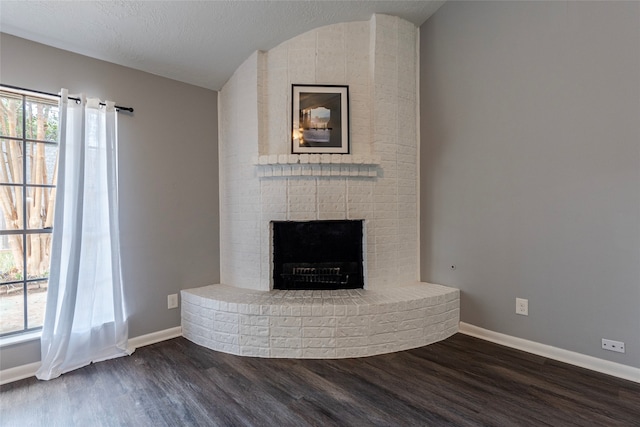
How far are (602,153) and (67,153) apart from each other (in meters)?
3.65

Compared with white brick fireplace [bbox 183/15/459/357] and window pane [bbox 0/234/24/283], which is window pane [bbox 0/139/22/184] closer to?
window pane [bbox 0/234/24/283]

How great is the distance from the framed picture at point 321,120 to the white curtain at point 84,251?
58.4 inches

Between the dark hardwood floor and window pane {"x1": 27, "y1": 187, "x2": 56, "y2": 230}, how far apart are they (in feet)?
3.49

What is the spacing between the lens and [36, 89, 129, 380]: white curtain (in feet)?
7.00

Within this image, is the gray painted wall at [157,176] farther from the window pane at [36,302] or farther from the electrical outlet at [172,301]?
the window pane at [36,302]

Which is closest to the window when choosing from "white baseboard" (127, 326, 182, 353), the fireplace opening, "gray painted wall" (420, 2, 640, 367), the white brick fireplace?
"white baseboard" (127, 326, 182, 353)

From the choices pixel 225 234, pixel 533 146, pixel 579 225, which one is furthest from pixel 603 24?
pixel 225 234

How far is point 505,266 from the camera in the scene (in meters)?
2.48

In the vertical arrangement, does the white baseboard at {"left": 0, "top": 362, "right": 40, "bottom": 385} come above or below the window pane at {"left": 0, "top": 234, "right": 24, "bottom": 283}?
below

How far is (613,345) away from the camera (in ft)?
6.50

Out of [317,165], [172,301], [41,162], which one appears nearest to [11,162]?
[41,162]

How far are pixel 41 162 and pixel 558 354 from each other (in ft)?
13.1

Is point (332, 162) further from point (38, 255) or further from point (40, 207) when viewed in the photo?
point (38, 255)

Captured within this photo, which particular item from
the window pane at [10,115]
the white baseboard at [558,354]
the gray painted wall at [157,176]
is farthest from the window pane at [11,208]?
the white baseboard at [558,354]
